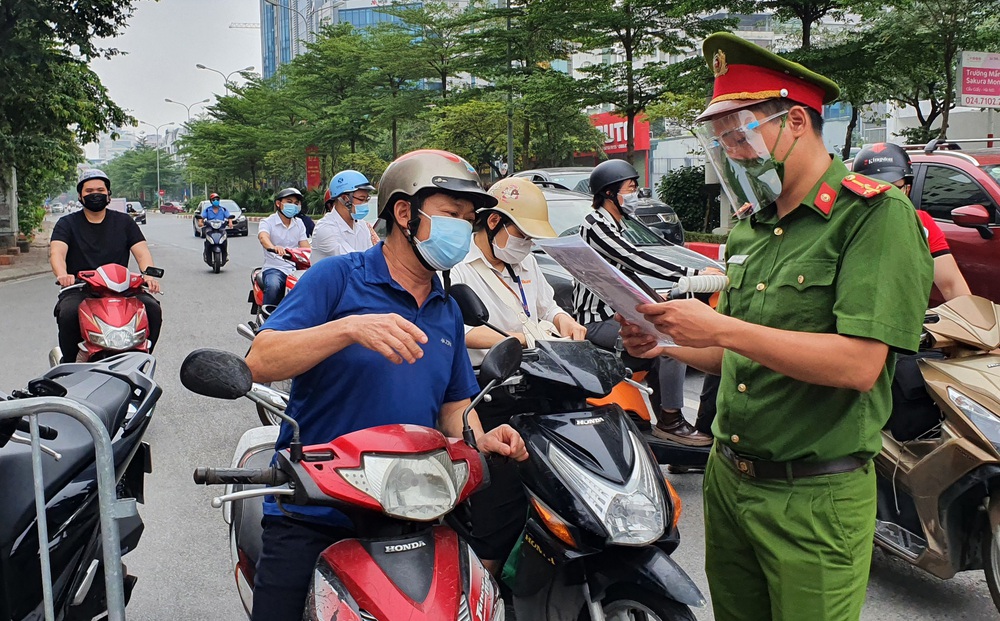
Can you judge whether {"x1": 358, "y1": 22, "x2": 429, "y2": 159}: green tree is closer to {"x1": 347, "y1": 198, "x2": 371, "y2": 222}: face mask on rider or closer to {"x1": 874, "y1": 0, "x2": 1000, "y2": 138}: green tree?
{"x1": 874, "y1": 0, "x2": 1000, "y2": 138}: green tree

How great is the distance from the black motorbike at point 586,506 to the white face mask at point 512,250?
99 cm

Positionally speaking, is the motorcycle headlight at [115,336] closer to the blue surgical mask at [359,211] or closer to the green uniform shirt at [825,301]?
the blue surgical mask at [359,211]

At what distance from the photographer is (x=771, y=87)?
214cm

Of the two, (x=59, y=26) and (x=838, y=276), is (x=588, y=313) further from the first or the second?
(x=59, y=26)

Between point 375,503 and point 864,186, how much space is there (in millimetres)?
1356

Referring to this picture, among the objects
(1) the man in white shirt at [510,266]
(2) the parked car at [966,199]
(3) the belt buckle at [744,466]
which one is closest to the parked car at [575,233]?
(2) the parked car at [966,199]

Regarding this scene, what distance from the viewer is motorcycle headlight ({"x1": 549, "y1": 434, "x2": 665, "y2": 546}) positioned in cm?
263

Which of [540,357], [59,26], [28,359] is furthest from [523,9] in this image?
[540,357]

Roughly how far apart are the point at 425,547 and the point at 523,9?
23.0 metres

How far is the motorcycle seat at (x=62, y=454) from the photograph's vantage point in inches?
108

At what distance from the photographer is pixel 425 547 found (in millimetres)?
2195

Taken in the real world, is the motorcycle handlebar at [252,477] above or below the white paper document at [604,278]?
below

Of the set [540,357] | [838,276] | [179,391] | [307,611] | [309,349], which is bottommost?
[179,391]

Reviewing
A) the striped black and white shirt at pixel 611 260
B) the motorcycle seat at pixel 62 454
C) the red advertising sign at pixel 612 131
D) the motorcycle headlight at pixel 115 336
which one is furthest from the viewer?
the red advertising sign at pixel 612 131
